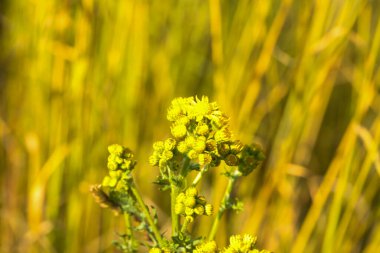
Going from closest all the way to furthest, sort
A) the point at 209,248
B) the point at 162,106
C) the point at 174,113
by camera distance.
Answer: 1. the point at 209,248
2. the point at 174,113
3. the point at 162,106

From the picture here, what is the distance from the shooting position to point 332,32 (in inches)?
68.7

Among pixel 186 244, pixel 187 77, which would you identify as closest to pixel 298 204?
pixel 187 77

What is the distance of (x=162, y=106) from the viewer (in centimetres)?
214

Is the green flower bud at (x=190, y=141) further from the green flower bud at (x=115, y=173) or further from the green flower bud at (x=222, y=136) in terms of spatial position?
the green flower bud at (x=115, y=173)

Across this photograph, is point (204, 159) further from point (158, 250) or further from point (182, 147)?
point (158, 250)

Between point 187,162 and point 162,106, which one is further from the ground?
point 162,106

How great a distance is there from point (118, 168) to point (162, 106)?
1222mm

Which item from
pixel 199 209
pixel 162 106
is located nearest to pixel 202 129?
pixel 199 209

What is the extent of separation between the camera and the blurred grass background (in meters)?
1.72

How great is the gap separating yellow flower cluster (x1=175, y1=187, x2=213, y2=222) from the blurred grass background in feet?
2.65

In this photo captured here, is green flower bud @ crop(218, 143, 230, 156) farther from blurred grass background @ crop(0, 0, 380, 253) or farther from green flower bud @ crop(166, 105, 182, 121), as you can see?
blurred grass background @ crop(0, 0, 380, 253)

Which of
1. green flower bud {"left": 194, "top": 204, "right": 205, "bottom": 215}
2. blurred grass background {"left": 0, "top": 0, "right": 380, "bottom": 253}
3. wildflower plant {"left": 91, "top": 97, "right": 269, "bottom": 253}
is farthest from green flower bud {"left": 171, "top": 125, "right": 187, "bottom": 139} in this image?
blurred grass background {"left": 0, "top": 0, "right": 380, "bottom": 253}

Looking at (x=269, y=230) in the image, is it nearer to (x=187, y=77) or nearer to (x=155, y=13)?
(x=187, y=77)

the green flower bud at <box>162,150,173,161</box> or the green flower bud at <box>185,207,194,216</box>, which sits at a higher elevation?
the green flower bud at <box>162,150,173,161</box>
